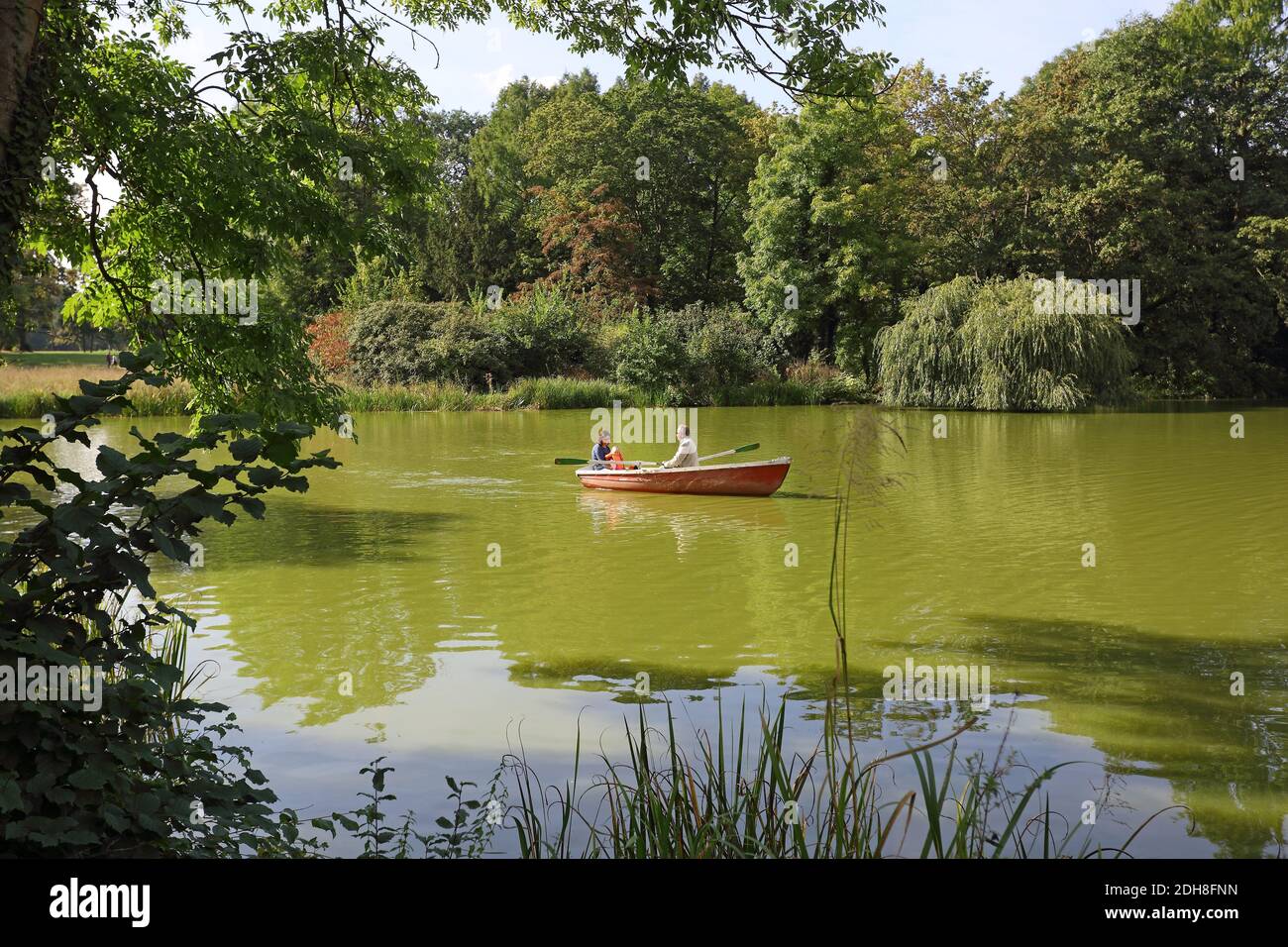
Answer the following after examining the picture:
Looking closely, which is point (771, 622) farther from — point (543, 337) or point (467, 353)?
point (543, 337)

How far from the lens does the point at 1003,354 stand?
30.1 m

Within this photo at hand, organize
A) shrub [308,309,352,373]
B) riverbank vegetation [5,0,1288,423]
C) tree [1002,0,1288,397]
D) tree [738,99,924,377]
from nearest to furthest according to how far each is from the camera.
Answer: riverbank vegetation [5,0,1288,423]
shrub [308,309,352,373]
tree [1002,0,1288,397]
tree [738,99,924,377]

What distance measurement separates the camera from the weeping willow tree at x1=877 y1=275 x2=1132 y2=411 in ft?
97.1

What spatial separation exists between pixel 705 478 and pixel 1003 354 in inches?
667

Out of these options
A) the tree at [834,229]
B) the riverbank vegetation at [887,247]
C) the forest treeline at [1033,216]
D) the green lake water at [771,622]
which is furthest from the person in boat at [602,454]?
the tree at [834,229]

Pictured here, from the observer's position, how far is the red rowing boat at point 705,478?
1521cm

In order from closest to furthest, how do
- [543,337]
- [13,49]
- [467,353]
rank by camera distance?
[13,49] < [467,353] < [543,337]

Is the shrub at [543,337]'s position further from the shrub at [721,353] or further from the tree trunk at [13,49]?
the tree trunk at [13,49]

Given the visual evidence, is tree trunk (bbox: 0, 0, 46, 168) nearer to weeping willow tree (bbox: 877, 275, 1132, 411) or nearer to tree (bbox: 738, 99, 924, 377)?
weeping willow tree (bbox: 877, 275, 1132, 411)

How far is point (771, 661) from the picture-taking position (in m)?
7.57

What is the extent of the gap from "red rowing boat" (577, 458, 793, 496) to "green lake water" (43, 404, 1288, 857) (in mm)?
195

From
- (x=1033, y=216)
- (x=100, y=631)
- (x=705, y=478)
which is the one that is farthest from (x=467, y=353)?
(x=100, y=631)

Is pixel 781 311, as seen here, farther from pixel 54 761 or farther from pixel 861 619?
pixel 54 761

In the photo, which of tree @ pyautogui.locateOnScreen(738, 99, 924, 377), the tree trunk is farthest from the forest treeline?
the tree trunk
